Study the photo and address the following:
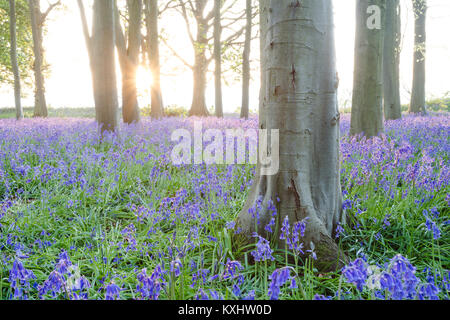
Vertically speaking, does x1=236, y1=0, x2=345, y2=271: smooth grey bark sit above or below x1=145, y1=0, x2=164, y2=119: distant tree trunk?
below

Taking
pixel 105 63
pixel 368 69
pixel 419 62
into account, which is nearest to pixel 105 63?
pixel 105 63

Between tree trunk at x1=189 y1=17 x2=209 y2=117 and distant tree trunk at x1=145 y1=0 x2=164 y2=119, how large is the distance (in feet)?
15.1

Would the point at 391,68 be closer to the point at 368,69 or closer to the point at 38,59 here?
the point at 368,69

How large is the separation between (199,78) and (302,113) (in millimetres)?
18150

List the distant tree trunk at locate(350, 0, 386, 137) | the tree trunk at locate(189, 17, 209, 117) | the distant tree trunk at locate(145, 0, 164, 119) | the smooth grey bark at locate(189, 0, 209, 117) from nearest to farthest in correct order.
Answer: the distant tree trunk at locate(350, 0, 386, 137) → the distant tree trunk at locate(145, 0, 164, 119) → the tree trunk at locate(189, 17, 209, 117) → the smooth grey bark at locate(189, 0, 209, 117)

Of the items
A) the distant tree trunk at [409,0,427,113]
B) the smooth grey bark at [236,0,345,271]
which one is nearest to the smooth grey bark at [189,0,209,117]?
the distant tree trunk at [409,0,427,113]

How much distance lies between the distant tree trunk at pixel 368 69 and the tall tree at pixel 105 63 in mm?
5546

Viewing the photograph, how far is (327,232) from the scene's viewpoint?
2488 mm

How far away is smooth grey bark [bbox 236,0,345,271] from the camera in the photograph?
2.33 metres

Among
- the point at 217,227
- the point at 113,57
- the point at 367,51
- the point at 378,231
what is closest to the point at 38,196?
the point at 217,227

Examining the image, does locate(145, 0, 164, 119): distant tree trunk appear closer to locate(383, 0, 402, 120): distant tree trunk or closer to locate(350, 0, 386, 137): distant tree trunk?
locate(383, 0, 402, 120): distant tree trunk

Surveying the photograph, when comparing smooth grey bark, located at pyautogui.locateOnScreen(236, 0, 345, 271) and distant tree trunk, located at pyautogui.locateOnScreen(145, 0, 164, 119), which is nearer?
smooth grey bark, located at pyautogui.locateOnScreen(236, 0, 345, 271)

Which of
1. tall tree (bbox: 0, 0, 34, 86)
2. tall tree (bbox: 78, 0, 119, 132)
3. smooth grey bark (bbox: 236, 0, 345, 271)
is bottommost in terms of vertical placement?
smooth grey bark (bbox: 236, 0, 345, 271)

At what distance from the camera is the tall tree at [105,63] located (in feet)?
24.1
